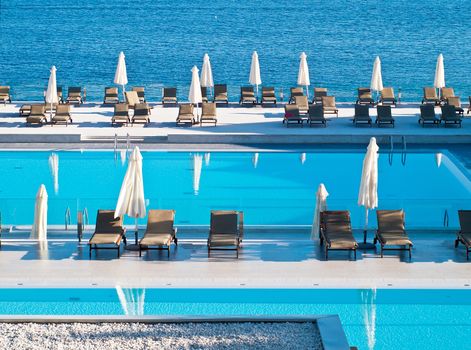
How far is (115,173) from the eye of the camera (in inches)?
1013

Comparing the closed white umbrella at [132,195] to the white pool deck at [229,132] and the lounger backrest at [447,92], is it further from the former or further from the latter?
the lounger backrest at [447,92]

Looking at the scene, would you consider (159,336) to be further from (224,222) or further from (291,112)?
(291,112)

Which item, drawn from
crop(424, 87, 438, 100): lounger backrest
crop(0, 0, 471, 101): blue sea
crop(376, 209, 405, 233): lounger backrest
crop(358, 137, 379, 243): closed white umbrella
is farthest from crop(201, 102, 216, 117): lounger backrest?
crop(0, 0, 471, 101): blue sea

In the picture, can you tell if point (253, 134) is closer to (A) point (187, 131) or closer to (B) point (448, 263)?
(A) point (187, 131)

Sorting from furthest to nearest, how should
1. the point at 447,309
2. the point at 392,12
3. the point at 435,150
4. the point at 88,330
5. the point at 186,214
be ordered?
the point at 392,12 → the point at 435,150 → the point at 186,214 → the point at 447,309 → the point at 88,330

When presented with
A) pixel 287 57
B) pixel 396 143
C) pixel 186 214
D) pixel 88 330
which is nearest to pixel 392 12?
pixel 287 57

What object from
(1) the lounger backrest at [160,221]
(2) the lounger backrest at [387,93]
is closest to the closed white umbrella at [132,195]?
(1) the lounger backrest at [160,221]

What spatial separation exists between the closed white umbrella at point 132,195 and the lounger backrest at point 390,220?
14.3 feet

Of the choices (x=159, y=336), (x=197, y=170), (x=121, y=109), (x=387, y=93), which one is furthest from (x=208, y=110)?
(x=159, y=336)

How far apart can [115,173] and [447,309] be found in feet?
38.2

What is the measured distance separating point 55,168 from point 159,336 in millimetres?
12840

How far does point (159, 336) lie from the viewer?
1415 cm

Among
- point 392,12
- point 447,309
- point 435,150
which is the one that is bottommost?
point 447,309

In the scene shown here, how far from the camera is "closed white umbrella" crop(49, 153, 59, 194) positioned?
80.7 feet
